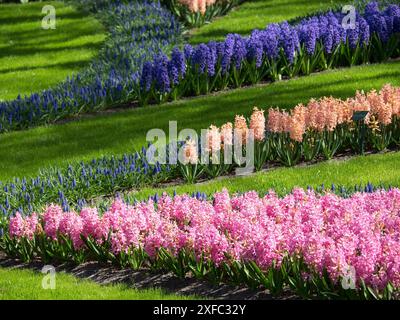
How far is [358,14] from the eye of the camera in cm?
1689

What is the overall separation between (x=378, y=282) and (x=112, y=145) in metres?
6.30

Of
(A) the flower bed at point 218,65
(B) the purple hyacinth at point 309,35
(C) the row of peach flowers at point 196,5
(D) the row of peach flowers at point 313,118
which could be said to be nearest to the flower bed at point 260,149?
(D) the row of peach flowers at point 313,118

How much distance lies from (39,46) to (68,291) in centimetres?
1218

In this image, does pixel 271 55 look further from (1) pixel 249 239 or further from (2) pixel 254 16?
(1) pixel 249 239

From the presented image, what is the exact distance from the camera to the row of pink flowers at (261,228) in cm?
811

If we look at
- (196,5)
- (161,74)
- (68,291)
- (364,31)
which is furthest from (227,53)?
(68,291)

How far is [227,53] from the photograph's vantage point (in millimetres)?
15320

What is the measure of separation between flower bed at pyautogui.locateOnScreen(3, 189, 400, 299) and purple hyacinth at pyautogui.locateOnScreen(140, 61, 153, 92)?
17.7ft

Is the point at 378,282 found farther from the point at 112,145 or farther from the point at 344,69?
the point at 344,69

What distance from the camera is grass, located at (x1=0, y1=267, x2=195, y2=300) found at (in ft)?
27.7

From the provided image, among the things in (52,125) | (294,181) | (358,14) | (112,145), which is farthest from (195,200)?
(358,14)

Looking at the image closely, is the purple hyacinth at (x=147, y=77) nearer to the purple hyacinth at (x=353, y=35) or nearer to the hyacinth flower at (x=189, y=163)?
the purple hyacinth at (x=353, y=35)

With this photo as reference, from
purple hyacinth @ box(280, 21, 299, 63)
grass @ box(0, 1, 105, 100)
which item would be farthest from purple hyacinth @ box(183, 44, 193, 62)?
grass @ box(0, 1, 105, 100)
